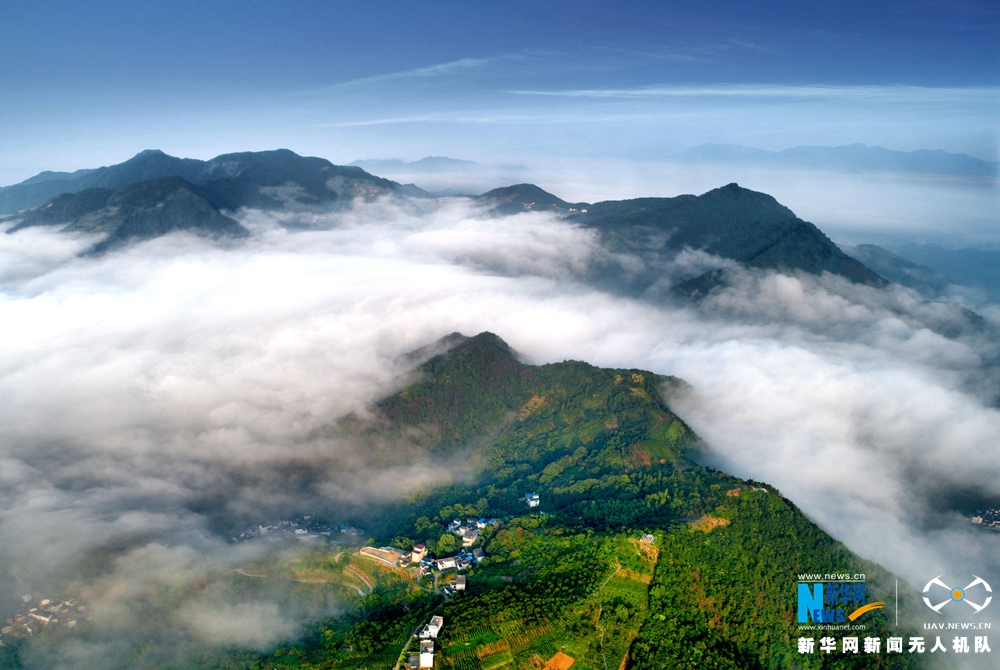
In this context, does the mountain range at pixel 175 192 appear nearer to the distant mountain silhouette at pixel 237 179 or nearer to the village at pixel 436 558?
the distant mountain silhouette at pixel 237 179

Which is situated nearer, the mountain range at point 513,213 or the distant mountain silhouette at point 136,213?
the mountain range at point 513,213

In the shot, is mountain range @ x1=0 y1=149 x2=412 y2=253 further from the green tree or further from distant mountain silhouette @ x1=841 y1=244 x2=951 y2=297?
distant mountain silhouette @ x1=841 y1=244 x2=951 y2=297

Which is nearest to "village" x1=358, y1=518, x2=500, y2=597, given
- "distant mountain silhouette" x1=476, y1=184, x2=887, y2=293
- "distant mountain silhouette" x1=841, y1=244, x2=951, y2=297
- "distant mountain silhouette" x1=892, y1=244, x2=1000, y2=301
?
"distant mountain silhouette" x1=476, y1=184, x2=887, y2=293

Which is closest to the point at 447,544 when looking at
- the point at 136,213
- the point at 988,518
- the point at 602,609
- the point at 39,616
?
the point at 602,609

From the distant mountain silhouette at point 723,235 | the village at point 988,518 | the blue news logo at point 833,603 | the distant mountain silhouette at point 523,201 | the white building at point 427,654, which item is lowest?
the village at point 988,518

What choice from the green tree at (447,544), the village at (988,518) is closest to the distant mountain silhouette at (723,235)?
the village at (988,518)

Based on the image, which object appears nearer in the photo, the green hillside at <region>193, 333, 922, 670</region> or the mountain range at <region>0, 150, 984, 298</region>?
the green hillside at <region>193, 333, 922, 670</region>

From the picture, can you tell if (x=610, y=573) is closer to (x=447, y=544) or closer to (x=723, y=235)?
(x=447, y=544)
